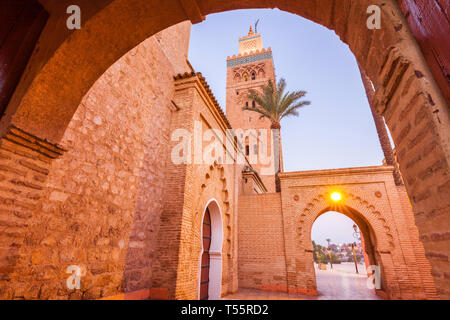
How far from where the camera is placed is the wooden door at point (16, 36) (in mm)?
2264

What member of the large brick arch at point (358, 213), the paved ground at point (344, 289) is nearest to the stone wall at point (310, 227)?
the large brick arch at point (358, 213)

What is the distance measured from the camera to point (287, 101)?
46.8 feet

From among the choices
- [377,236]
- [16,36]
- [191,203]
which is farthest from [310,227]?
[16,36]

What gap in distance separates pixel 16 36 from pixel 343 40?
11.8 feet

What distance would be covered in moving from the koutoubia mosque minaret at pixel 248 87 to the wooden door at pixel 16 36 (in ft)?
64.1

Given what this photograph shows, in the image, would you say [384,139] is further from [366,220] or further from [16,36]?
[16,36]

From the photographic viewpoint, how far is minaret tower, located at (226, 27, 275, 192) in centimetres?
2252

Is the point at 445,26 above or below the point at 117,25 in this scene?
below

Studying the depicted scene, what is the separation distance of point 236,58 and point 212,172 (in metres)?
25.9

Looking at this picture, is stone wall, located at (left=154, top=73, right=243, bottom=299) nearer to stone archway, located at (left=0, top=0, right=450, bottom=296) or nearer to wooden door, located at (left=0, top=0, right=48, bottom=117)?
stone archway, located at (left=0, top=0, right=450, bottom=296)

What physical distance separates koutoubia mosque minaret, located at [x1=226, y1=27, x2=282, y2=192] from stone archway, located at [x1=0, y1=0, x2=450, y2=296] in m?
19.0

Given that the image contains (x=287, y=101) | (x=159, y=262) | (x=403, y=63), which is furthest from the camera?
(x=287, y=101)
